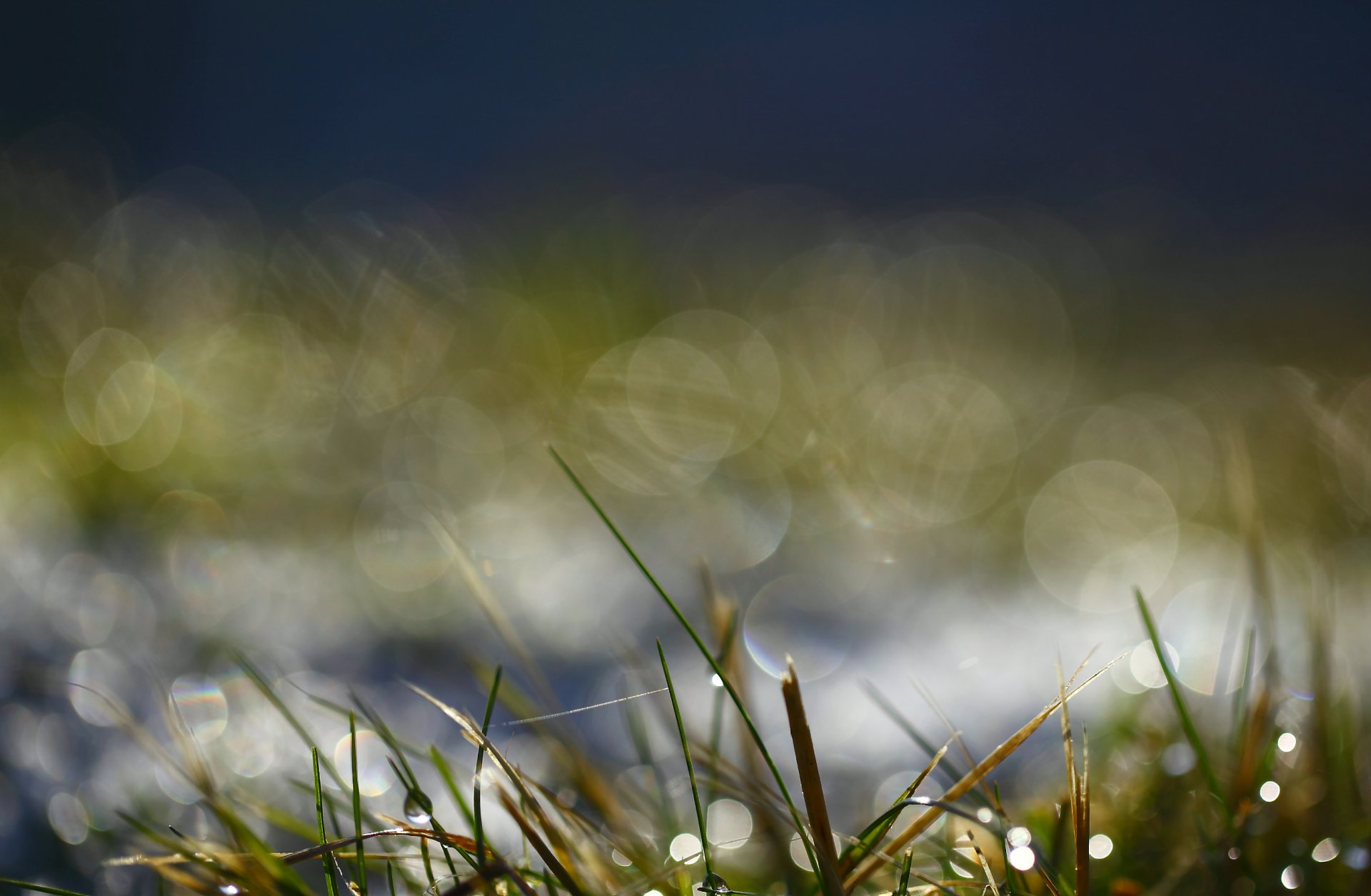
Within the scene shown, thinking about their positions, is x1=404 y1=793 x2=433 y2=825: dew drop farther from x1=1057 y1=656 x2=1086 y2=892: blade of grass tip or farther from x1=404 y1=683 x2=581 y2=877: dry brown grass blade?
x1=1057 y1=656 x2=1086 y2=892: blade of grass tip

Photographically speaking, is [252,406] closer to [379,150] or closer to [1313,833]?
[1313,833]

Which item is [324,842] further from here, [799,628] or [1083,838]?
[799,628]

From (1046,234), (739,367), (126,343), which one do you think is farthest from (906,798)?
(1046,234)

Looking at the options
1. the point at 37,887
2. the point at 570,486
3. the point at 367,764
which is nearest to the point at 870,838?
the point at 37,887

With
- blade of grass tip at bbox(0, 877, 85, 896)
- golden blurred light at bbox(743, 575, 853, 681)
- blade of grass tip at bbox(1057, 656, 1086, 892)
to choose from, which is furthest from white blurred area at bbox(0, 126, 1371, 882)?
blade of grass tip at bbox(1057, 656, 1086, 892)

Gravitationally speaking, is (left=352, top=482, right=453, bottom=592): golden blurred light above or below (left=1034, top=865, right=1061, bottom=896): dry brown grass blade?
below

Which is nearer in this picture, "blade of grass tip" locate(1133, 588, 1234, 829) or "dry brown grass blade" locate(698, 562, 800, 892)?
"blade of grass tip" locate(1133, 588, 1234, 829)
